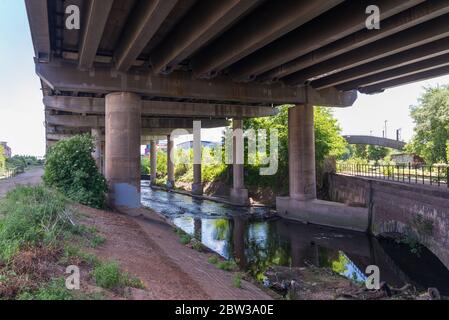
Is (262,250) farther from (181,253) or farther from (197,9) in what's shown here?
(197,9)

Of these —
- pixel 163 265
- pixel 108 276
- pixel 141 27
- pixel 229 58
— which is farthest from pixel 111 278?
pixel 229 58

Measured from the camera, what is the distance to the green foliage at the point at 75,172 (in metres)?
16.5

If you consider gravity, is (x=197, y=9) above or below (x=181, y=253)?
above

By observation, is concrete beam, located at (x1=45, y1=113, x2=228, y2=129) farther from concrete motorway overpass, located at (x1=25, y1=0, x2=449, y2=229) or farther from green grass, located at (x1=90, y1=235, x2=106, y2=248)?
green grass, located at (x1=90, y1=235, x2=106, y2=248)

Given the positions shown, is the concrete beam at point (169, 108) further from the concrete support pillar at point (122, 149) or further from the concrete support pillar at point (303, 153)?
the concrete support pillar at point (122, 149)

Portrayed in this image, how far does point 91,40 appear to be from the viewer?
1402 centimetres

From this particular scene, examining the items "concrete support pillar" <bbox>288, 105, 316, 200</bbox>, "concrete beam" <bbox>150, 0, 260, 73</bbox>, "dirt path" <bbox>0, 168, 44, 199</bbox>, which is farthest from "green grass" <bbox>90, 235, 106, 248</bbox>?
"concrete support pillar" <bbox>288, 105, 316, 200</bbox>

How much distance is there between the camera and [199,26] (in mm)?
12797

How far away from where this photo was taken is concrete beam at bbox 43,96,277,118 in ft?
83.0

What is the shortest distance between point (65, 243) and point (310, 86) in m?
19.4

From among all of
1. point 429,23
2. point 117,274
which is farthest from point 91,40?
point 429,23

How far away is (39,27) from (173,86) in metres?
7.92

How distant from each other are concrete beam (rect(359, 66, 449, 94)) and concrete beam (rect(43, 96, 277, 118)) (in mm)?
8855

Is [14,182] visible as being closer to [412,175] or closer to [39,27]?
[39,27]
